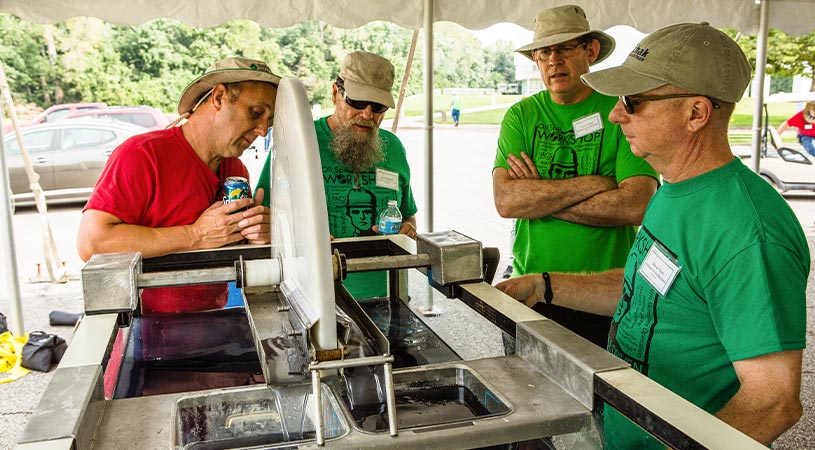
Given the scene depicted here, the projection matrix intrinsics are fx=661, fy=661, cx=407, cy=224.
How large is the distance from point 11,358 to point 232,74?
305 cm

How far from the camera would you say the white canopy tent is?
3881mm

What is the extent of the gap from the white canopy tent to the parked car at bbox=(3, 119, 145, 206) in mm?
6829

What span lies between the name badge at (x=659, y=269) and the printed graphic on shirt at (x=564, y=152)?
120cm

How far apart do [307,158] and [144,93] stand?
2314cm

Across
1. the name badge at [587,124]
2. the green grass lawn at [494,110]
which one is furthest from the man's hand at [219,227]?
the green grass lawn at [494,110]

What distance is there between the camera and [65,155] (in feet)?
34.4

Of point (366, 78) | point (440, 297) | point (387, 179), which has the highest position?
point (366, 78)

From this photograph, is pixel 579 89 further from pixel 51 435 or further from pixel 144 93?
pixel 144 93

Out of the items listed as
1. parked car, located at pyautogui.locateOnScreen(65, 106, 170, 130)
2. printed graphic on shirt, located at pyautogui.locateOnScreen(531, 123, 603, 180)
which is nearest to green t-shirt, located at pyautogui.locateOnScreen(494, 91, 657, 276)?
printed graphic on shirt, located at pyautogui.locateOnScreen(531, 123, 603, 180)

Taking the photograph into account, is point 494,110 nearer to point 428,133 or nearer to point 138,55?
point 138,55

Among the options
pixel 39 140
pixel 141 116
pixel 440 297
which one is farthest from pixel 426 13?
pixel 141 116

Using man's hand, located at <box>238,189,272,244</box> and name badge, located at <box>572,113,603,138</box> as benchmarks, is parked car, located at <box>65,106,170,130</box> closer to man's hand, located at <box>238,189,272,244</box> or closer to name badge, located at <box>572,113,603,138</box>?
name badge, located at <box>572,113,603,138</box>

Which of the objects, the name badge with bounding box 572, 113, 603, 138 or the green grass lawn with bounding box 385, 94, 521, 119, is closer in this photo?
the name badge with bounding box 572, 113, 603, 138

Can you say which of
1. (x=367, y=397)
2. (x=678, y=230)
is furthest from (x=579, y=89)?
(x=367, y=397)
